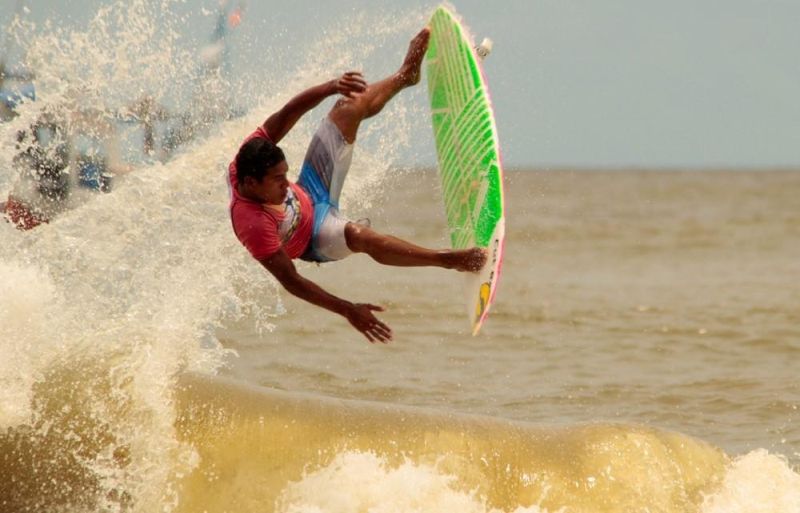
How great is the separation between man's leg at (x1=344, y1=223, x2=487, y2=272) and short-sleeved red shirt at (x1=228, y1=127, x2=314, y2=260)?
27cm

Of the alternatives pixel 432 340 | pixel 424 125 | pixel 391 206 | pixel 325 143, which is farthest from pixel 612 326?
pixel 391 206

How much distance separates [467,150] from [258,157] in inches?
54.2

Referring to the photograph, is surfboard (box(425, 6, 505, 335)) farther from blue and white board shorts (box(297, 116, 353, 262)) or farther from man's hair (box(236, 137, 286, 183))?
man's hair (box(236, 137, 286, 183))

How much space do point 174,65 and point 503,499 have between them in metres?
3.97

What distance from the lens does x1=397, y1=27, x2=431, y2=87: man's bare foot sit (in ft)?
22.8

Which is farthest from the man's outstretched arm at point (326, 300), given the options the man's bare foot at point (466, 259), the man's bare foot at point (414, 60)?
the man's bare foot at point (414, 60)

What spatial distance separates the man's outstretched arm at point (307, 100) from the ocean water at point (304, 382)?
3.98ft

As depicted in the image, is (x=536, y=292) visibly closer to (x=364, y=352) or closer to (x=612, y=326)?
(x=612, y=326)

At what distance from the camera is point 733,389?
399 inches

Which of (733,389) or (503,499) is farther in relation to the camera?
(733,389)

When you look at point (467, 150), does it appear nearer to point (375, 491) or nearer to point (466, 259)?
point (466, 259)

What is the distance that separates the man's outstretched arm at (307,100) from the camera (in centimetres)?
662

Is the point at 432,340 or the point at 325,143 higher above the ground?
the point at 325,143

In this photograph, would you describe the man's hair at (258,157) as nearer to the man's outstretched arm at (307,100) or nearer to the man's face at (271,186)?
the man's face at (271,186)
